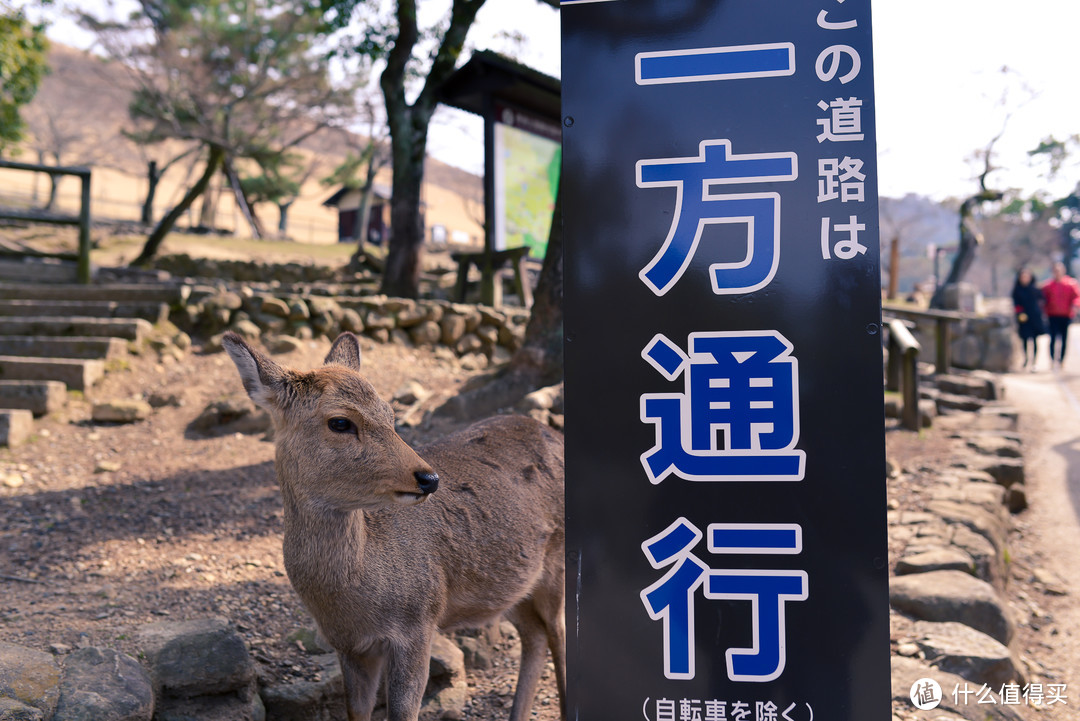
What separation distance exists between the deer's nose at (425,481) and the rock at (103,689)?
46.8 inches

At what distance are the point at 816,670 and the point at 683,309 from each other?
1000 millimetres

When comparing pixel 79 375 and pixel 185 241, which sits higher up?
pixel 185 241

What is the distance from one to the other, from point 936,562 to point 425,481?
365cm

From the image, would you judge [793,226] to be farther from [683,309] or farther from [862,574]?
[862,574]

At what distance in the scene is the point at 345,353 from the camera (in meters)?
2.96

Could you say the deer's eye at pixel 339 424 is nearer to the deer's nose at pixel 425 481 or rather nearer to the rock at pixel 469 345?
the deer's nose at pixel 425 481

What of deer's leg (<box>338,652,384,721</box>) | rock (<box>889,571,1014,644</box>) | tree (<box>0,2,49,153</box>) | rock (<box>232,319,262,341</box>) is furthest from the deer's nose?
tree (<box>0,2,49,153</box>)

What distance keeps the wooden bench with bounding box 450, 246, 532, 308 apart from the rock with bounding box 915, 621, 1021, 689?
6840 millimetres

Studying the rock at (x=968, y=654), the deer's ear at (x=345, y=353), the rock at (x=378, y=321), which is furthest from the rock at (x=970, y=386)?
the deer's ear at (x=345, y=353)

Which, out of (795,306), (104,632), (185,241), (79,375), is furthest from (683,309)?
(185,241)

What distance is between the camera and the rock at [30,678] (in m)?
2.39

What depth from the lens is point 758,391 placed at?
2068 millimetres

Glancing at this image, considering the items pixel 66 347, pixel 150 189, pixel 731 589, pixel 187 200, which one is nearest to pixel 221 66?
pixel 150 189

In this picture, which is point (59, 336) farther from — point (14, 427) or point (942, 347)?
point (942, 347)
